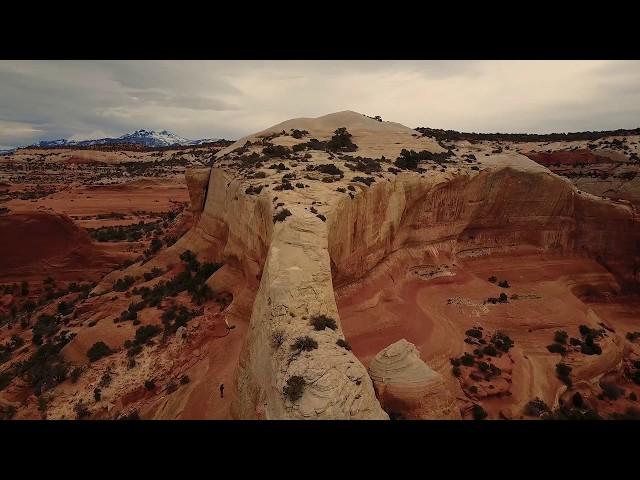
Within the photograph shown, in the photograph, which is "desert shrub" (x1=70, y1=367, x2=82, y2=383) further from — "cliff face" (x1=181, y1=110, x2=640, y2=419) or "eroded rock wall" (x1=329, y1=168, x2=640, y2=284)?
"eroded rock wall" (x1=329, y1=168, x2=640, y2=284)

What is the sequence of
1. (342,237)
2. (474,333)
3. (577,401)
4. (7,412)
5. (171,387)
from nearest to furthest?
(171,387) < (7,412) < (577,401) < (342,237) < (474,333)

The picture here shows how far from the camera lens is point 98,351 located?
16297 millimetres

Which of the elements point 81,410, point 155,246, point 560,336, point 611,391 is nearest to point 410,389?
point 81,410

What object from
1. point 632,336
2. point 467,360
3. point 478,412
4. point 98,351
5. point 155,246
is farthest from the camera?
point 155,246

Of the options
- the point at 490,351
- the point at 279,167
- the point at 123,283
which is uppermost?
the point at 279,167

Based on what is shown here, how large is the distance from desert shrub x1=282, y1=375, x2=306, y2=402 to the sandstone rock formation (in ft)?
11.5

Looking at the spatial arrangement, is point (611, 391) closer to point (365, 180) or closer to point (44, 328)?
point (365, 180)

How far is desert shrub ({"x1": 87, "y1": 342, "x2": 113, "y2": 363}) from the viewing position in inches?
634

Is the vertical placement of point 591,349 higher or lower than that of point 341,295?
lower

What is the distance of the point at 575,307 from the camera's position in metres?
21.7

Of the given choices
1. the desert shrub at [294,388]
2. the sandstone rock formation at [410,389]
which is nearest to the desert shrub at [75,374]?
the desert shrub at [294,388]

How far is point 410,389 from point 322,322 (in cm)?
312

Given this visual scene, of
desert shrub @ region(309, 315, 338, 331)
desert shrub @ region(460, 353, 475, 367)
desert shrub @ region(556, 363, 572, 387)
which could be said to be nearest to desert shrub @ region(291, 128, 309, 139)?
desert shrub @ region(460, 353, 475, 367)

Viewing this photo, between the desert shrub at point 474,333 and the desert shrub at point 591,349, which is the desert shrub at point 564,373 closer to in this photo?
the desert shrub at point 591,349
